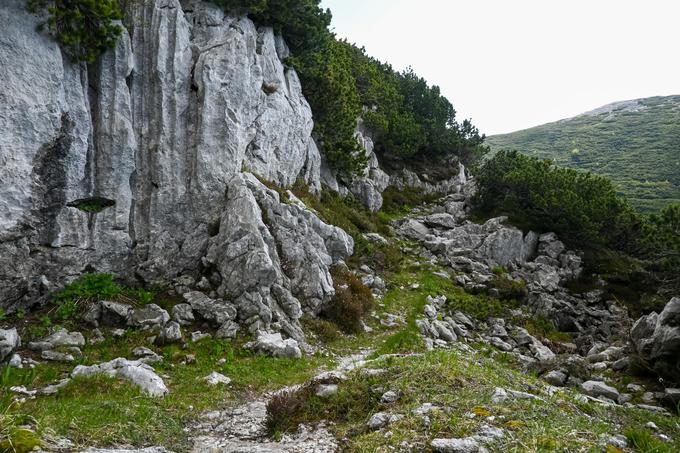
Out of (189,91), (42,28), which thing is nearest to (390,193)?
(189,91)

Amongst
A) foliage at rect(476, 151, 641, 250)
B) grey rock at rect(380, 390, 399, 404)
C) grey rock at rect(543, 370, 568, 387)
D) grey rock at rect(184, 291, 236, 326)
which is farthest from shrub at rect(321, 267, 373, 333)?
foliage at rect(476, 151, 641, 250)

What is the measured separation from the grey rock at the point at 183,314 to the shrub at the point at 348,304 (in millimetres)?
6014

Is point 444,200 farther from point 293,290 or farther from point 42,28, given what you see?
point 42,28

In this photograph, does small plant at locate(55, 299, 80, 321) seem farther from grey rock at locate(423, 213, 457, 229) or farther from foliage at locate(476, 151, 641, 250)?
foliage at locate(476, 151, 641, 250)

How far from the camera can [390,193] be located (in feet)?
148

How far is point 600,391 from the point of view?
1448cm

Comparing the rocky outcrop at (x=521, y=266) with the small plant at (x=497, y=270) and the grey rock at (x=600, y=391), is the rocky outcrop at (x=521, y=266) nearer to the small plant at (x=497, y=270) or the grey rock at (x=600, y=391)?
the small plant at (x=497, y=270)

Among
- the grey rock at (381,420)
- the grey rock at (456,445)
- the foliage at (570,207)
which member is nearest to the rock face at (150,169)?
the grey rock at (381,420)

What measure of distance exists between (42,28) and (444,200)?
1556 inches

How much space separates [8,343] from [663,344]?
23.2 m

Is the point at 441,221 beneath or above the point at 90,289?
above

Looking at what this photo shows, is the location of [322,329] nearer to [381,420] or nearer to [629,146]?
[381,420]

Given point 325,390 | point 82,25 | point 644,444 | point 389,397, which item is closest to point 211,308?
point 325,390

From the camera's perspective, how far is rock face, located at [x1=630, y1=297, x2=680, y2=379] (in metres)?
16.3
